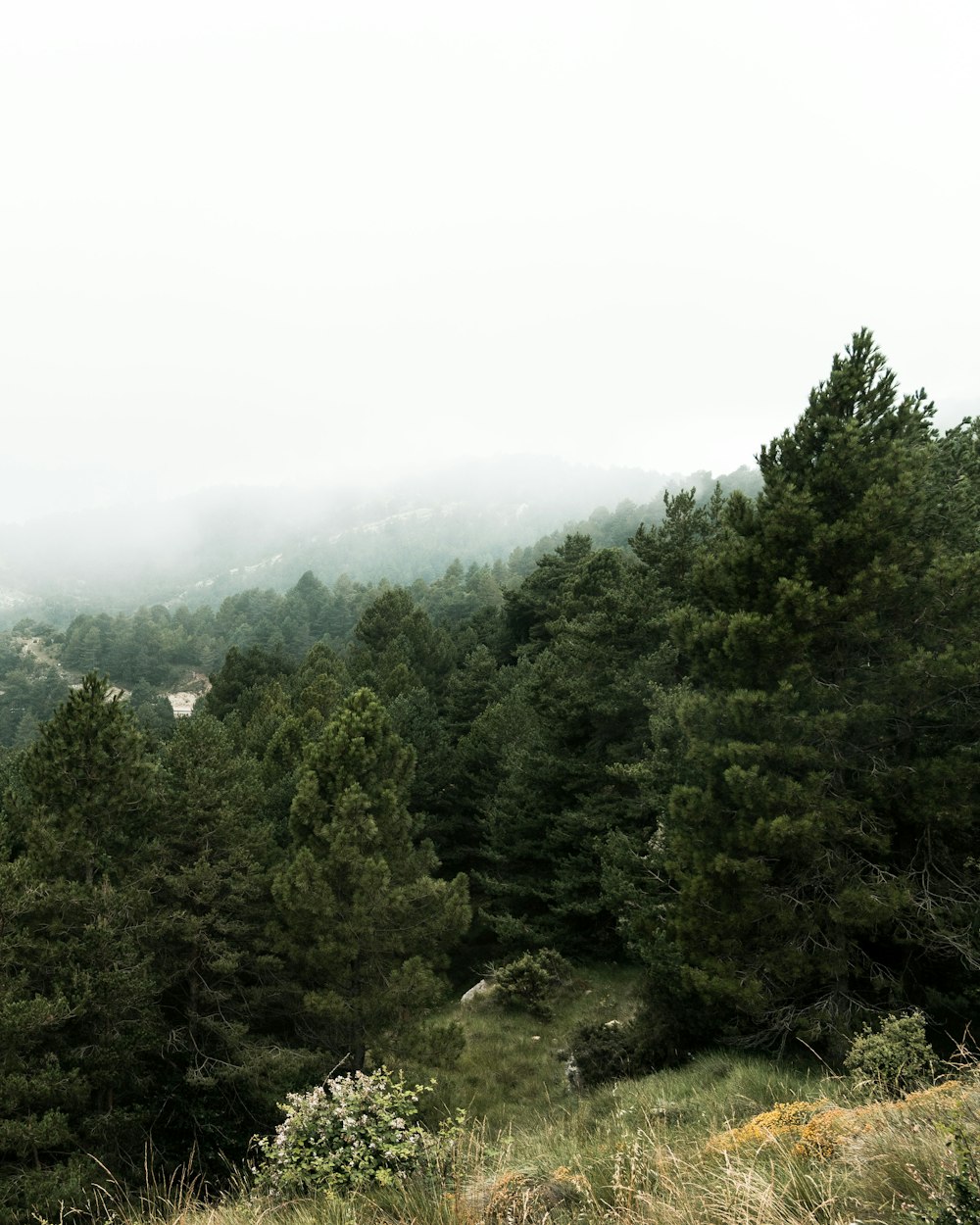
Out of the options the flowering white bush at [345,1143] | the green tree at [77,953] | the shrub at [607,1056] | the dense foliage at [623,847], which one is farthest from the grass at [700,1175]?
the green tree at [77,953]

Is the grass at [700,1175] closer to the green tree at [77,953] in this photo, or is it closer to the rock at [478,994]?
the green tree at [77,953]

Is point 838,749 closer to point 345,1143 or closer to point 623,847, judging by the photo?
point 623,847

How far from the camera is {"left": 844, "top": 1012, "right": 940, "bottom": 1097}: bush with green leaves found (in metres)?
6.29

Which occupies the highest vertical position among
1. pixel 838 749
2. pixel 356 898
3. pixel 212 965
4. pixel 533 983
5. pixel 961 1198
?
pixel 961 1198

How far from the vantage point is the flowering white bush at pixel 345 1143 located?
523 centimetres

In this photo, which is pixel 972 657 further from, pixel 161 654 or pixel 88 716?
pixel 161 654

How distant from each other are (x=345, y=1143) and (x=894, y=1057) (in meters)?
5.64

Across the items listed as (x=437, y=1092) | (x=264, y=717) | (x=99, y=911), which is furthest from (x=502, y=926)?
(x=264, y=717)

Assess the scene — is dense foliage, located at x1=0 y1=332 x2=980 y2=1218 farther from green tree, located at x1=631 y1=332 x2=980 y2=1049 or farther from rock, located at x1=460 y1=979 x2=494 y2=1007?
rock, located at x1=460 y1=979 x2=494 y2=1007

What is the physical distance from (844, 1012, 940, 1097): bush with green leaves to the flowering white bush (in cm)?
449

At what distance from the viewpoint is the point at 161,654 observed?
114 metres

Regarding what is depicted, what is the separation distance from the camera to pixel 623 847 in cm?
1673

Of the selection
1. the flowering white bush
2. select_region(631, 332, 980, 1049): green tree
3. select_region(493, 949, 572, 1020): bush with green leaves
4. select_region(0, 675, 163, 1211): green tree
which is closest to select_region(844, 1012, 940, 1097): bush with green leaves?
select_region(631, 332, 980, 1049): green tree

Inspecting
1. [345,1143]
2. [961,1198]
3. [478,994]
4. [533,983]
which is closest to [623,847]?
[533,983]
